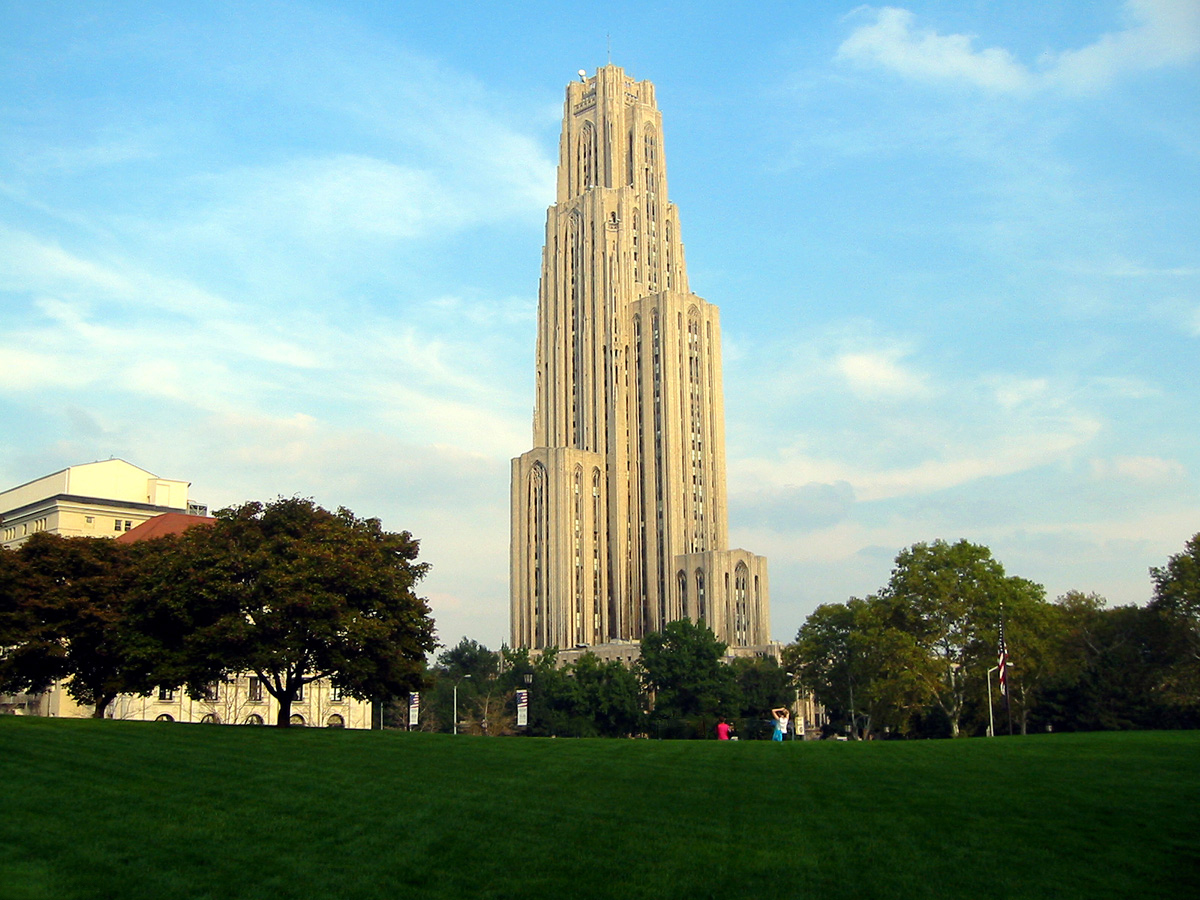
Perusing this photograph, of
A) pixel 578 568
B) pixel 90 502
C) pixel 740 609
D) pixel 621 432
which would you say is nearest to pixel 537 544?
pixel 578 568

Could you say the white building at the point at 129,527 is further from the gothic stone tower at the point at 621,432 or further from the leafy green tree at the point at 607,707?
the gothic stone tower at the point at 621,432

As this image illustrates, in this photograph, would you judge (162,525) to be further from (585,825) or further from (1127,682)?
(585,825)

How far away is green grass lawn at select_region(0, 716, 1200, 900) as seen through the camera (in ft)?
54.5

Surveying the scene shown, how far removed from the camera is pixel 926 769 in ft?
94.6

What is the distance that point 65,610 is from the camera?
202ft

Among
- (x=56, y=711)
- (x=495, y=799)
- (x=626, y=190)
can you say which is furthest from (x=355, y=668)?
(x=626, y=190)

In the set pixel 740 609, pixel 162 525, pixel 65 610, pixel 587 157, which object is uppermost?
pixel 587 157

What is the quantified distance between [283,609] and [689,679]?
60557mm

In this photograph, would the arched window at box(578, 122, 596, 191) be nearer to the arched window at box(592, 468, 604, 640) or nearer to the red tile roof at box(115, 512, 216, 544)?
the arched window at box(592, 468, 604, 640)

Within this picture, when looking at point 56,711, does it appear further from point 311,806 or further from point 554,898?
point 554,898

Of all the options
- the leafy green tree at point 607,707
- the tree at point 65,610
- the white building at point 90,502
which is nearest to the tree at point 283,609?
the tree at point 65,610

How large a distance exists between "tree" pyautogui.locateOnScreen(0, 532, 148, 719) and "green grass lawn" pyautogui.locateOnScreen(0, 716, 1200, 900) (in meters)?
31.7

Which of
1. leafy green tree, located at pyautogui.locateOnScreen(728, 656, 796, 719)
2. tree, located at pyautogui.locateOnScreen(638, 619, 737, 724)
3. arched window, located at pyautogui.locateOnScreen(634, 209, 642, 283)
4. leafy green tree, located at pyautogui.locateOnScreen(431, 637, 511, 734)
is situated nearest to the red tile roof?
leafy green tree, located at pyautogui.locateOnScreen(431, 637, 511, 734)

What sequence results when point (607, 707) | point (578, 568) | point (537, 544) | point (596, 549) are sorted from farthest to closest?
point (596, 549), point (537, 544), point (578, 568), point (607, 707)
